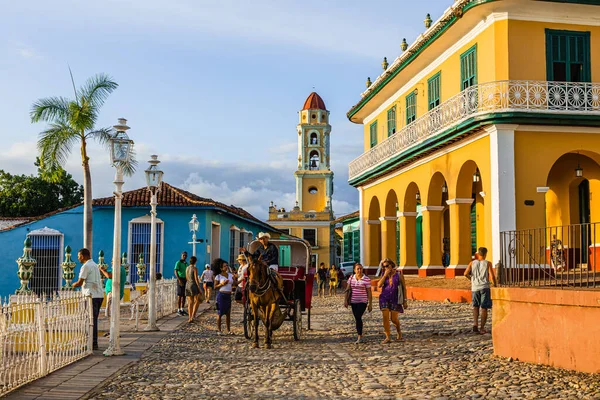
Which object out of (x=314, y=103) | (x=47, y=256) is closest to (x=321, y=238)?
(x=314, y=103)

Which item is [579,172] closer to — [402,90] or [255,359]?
[402,90]

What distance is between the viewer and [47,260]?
2867 centimetres

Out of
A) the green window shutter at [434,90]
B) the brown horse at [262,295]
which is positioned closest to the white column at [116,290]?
the brown horse at [262,295]

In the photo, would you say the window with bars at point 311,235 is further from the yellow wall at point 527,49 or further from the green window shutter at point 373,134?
the yellow wall at point 527,49

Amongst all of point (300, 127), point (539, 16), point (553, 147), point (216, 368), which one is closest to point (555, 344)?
point (216, 368)

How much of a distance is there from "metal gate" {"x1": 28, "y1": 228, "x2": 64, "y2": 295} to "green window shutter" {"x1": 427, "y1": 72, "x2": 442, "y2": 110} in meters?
14.9

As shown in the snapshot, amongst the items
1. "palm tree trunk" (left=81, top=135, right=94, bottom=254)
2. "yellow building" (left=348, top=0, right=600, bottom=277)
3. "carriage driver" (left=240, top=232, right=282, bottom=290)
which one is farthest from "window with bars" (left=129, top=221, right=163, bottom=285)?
"carriage driver" (left=240, top=232, right=282, bottom=290)

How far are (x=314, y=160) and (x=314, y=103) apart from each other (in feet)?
16.7

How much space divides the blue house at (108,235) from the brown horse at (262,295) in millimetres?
16271

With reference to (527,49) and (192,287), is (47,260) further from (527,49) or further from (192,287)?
(527,49)

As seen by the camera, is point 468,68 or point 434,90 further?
point 434,90

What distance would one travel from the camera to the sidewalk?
7.84 meters

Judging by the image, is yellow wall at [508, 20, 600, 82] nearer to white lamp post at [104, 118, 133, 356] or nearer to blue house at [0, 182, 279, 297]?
white lamp post at [104, 118, 133, 356]

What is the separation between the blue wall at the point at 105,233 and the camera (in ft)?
93.6
